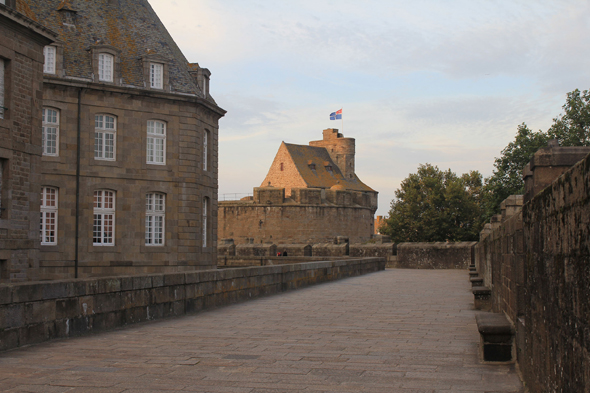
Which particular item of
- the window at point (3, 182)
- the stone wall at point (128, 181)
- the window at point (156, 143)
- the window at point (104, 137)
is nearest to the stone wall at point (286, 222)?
the stone wall at point (128, 181)

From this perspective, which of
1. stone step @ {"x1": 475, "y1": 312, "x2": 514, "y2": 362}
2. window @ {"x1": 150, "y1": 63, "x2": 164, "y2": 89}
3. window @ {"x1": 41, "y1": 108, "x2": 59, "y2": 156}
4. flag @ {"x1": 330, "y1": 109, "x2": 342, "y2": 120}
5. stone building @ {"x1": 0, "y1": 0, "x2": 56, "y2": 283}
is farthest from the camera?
flag @ {"x1": 330, "y1": 109, "x2": 342, "y2": 120}

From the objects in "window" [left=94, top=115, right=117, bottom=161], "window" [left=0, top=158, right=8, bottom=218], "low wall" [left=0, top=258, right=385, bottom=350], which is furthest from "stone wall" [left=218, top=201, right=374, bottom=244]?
"low wall" [left=0, top=258, right=385, bottom=350]

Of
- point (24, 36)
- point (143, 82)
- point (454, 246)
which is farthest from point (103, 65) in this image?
point (454, 246)

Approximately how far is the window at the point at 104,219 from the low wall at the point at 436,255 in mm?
13190

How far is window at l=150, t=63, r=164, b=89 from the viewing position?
24.6 metres

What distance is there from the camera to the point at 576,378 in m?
2.70

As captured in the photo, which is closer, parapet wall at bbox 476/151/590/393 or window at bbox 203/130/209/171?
parapet wall at bbox 476/151/590/393

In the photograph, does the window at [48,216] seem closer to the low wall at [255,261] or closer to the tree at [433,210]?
the low wall at [255,261]

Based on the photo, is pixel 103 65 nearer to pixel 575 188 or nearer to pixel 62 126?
pixel 62 126

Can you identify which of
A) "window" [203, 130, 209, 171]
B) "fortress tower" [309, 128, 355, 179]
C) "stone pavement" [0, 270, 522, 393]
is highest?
"fortress tower" [309, 128, 355, 179]

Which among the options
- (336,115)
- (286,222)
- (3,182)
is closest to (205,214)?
(3,182)

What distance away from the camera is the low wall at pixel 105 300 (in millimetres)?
6664

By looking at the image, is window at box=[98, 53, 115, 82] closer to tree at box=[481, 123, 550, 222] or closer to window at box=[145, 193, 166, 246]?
window at box=[145, 193, 166, 246]

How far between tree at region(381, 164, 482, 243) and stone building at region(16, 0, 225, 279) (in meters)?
34.1
